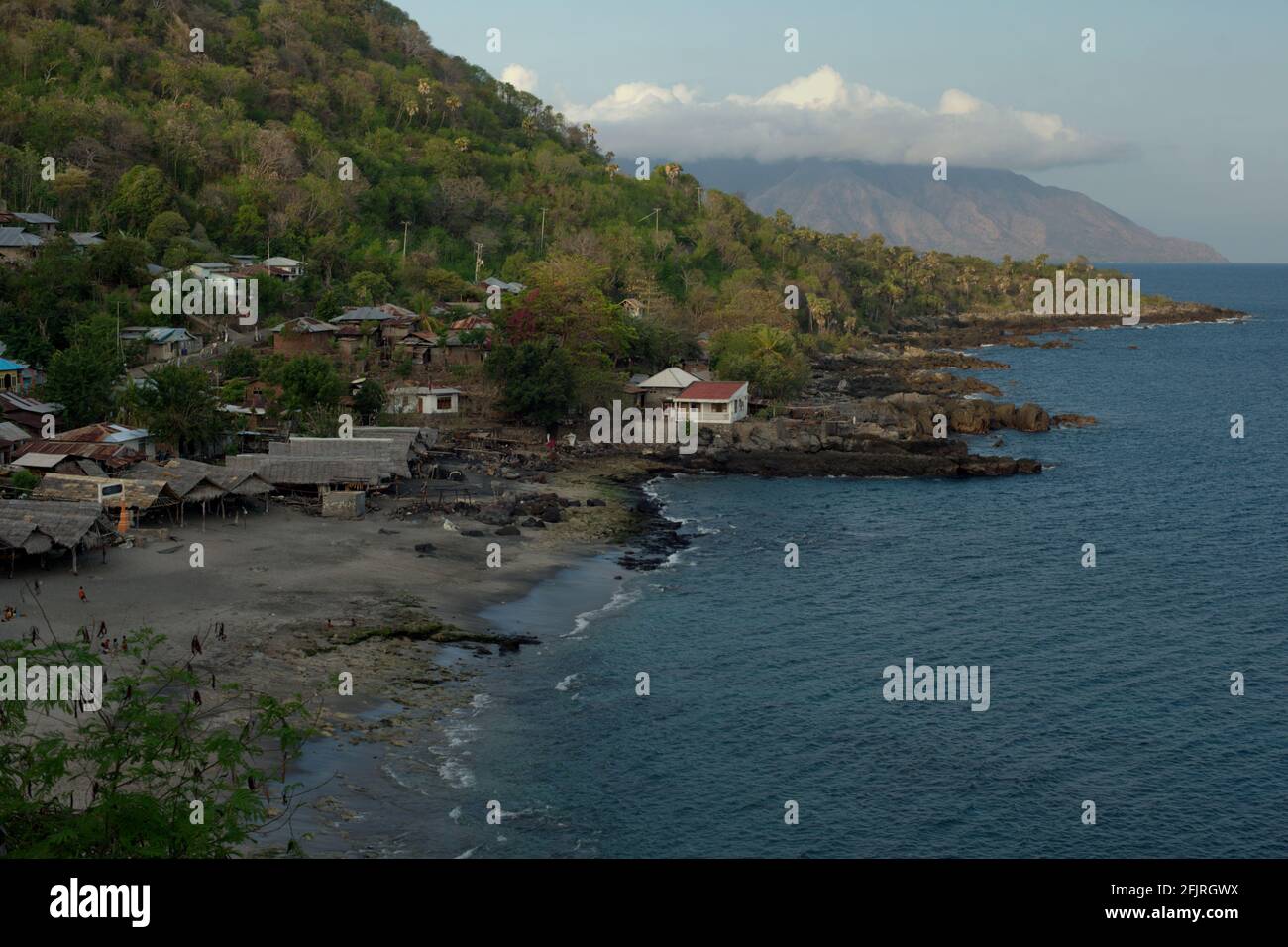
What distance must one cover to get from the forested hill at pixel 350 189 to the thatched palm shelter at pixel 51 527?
1050 inches

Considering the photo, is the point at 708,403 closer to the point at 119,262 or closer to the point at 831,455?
the point at 831,455

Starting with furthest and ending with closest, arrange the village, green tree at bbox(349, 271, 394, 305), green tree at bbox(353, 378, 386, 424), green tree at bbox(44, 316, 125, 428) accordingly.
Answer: green tree at bbox(349, 271, 394, 305), green tree at bbox(353, 378, 386, 424), green tree at bbox(44, 316, 125, 428), the village

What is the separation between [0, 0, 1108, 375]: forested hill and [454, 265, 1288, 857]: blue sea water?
2787 cm

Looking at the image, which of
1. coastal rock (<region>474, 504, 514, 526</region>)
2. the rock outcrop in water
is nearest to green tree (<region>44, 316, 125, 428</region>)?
coastal rock (<region>474, 504, 514, 526</region>)

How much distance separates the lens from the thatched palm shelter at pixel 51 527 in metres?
32.9

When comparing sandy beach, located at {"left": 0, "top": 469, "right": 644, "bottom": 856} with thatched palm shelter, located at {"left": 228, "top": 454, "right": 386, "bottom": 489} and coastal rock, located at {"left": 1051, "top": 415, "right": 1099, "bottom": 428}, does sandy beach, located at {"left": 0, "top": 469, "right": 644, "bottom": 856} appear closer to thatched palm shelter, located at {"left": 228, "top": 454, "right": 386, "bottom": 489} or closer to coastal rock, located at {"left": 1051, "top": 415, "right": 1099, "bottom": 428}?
thatched palm shelter, located at {"left": 228, "top": 454, "right": 386, "bottom": 489}

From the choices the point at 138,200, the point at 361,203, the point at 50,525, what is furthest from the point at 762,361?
the point at 50,525

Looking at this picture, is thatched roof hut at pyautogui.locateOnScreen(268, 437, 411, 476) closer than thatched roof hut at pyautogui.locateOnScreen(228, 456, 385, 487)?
No

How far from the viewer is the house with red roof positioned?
68000 mm

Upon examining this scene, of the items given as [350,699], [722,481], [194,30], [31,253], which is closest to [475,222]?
[194,30]

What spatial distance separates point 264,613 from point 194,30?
100965 millimetres

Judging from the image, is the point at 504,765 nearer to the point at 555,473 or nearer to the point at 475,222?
the point at 555,473

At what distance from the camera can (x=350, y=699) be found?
2823 centimetres

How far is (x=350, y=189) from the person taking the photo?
104125 millimetres
